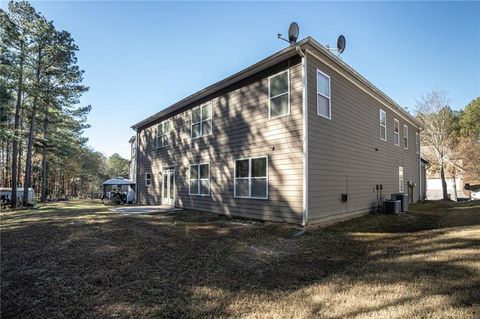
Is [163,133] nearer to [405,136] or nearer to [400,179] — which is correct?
[400,179]

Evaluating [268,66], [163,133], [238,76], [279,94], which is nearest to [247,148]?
[279,94]

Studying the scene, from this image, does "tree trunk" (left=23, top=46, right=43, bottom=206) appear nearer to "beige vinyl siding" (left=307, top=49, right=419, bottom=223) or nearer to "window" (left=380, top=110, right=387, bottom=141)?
"beige vinyl siding" (left=307, top=49, right=419, bottom=223)

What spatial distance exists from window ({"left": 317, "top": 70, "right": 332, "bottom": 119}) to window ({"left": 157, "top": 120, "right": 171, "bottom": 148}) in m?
9.33

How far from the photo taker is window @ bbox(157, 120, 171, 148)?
15.9 m

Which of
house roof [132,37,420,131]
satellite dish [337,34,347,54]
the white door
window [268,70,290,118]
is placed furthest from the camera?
the white door

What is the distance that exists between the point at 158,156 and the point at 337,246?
41.5 feet

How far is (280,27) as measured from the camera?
10.3m

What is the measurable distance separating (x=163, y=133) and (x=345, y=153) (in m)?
10.4

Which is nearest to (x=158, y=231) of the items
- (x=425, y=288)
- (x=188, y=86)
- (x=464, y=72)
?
(x=425, y=288)

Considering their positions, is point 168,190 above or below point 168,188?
below

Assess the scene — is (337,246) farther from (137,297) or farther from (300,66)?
(300,66)

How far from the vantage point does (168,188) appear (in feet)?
50.4

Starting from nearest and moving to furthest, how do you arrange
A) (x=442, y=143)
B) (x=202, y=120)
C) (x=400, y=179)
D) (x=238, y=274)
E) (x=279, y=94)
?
(x=238, y=274) → (x=279, y=94) → (x=202, y=120) → (x=400, y=179) → (x=442, y=143)

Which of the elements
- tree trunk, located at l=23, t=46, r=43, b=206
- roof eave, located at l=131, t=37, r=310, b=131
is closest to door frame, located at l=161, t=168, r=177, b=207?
roof eave, located at l=131, t=37, r=310, b=131
